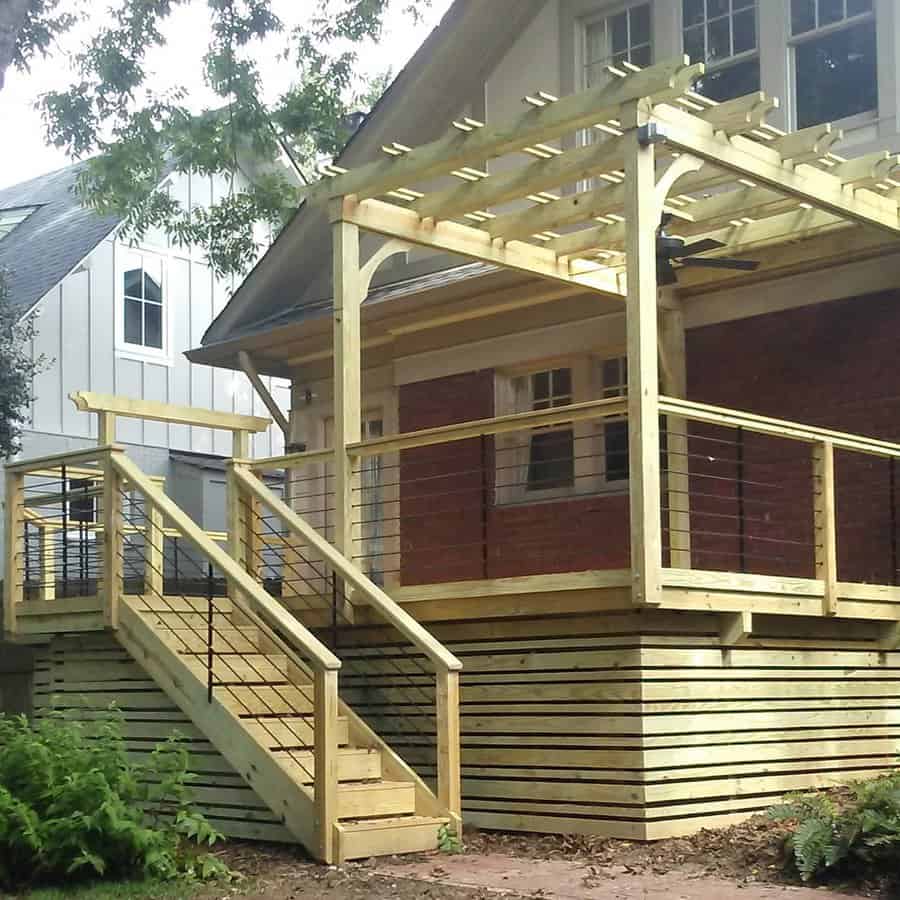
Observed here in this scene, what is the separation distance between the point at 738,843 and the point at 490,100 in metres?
8.40

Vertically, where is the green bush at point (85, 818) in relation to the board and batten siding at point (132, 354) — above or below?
below

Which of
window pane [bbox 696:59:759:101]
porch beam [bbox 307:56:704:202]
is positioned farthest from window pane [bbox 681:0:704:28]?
porch beam [bbox 307:56:704:202]

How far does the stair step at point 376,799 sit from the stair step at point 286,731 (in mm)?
564

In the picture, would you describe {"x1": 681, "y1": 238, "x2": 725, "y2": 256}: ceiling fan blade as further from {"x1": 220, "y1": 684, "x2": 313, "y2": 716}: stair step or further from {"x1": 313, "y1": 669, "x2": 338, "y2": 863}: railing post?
{"x1": 313, "y1": 669, "x2": 338, "y2": 863}: railing post

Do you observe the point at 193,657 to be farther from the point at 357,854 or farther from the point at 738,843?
the point at 738,843

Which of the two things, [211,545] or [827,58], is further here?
[827,58]

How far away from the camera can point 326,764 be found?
853 centimetres

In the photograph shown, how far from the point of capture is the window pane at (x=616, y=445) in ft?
44.2

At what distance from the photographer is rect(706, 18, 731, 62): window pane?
43.2 ft

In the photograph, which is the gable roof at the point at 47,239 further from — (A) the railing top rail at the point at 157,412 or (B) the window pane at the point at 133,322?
(A) the railing top rail at the point at 157,412

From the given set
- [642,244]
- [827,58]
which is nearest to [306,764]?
[642,244]

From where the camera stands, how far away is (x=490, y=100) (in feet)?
48.6

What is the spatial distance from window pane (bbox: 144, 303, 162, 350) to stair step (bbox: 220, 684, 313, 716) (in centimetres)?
1330

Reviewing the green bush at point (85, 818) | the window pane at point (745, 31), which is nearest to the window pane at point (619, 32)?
the window pane at point (745, 31)
